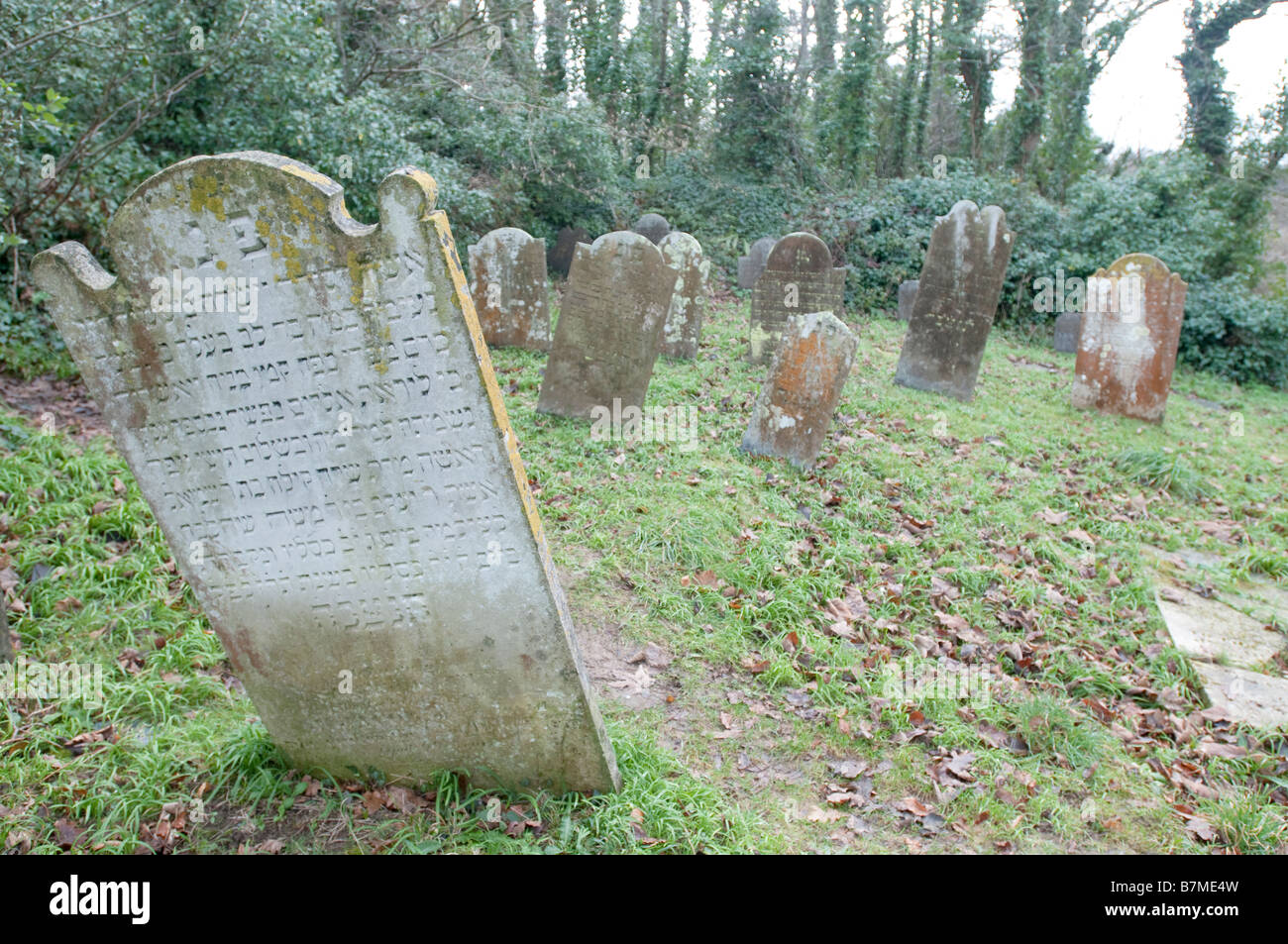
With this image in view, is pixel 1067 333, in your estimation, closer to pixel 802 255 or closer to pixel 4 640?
pixel 802 255

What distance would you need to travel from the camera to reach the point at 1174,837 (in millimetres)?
3477

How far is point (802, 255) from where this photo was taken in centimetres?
1050

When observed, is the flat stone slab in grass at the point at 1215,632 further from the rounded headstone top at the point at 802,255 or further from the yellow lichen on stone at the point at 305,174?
the rounded headstone top at the point at 802,255

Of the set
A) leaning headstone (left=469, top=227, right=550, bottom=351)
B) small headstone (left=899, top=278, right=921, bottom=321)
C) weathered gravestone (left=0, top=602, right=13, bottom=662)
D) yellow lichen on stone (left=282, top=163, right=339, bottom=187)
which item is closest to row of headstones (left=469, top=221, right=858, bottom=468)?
leaning headstone (left=469, top=227, right=550, bottom=351)

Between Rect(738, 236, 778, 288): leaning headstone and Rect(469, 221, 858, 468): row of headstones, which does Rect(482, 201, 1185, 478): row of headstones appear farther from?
Rect(738, 236, 778, 288): leaning headstone

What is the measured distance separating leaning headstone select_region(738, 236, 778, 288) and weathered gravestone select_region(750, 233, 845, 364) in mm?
5782

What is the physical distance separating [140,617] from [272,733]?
5.43 feet

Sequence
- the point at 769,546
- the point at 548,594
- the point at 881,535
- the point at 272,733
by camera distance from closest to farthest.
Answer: the point at 548,594, the point at 272,733, the point at 769,546, the point at 881,535

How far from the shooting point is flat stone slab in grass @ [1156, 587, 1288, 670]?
5.10 metres

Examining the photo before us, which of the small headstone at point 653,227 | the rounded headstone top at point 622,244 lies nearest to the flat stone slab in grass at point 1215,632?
the rounded headstone top at point 622,244

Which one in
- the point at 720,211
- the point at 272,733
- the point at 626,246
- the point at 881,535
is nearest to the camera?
the point at 272,733

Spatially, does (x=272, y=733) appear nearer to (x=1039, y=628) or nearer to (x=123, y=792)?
(x=123, y=792)

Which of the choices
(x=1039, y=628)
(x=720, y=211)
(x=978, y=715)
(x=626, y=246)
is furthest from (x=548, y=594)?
(x=720, y=211)

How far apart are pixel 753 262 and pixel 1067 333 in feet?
20.4
